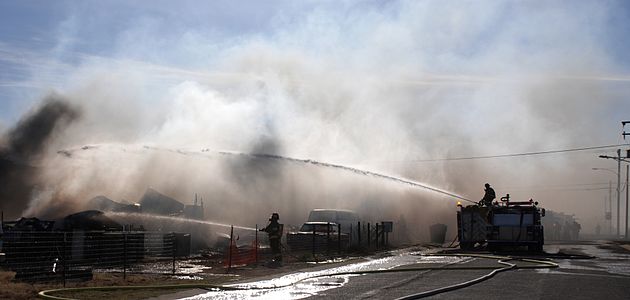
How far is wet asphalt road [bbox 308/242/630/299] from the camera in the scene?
13.4m

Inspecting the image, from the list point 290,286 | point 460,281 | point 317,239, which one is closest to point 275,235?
point 317,239

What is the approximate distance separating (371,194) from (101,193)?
55.5ft

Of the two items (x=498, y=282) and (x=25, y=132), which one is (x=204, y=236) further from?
(x=498, y=282)

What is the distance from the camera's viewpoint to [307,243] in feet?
95.8

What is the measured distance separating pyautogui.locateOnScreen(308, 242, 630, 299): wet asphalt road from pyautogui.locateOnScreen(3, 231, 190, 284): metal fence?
5.75 metres

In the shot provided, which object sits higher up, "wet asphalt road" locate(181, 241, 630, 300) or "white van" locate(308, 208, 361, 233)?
"white van" locate(308, 208, 361, 233)

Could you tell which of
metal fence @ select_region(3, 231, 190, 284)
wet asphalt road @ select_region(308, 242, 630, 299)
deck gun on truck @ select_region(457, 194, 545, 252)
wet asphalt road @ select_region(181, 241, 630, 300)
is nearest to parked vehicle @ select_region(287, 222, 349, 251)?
deck gun on truck @ select_region(457, 194, 545, 252)

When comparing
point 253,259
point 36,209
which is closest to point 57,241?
point 253,259

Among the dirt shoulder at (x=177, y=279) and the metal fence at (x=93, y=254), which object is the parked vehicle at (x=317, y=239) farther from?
the dirt shoulder at (x=177, y=279)

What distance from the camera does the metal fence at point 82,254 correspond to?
51.6 ft

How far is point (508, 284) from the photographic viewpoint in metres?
15.5

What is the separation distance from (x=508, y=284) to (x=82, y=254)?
10550 mm

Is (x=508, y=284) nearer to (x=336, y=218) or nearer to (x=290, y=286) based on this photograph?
(x=290, y=286)

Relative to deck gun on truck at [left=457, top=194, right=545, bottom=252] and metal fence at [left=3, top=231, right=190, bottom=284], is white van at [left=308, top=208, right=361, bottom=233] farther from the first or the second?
metal fence at [left=3, top=231, right=190, bottom=284]
